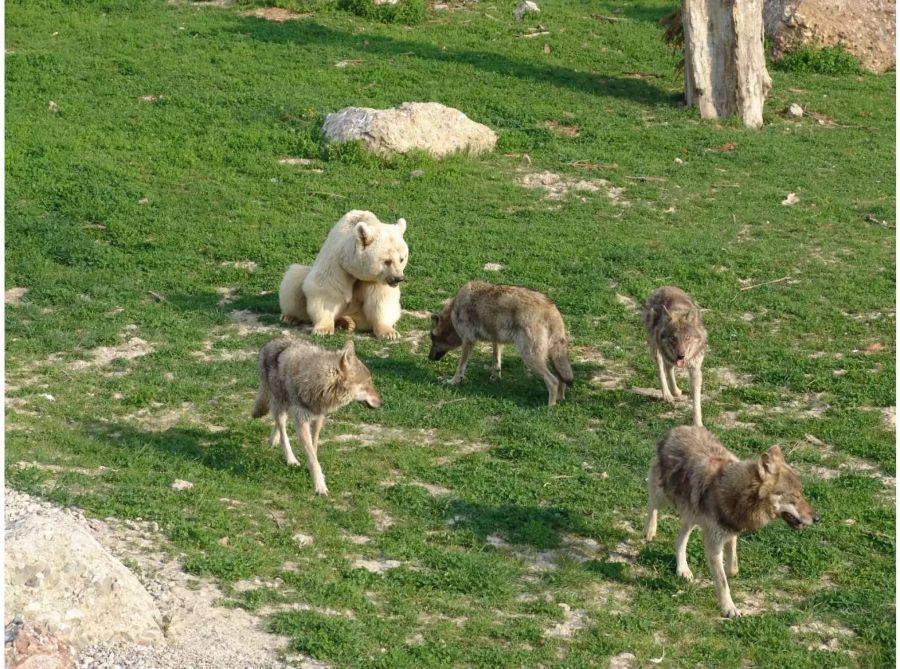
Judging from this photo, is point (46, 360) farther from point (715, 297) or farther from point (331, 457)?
point (715, 297)

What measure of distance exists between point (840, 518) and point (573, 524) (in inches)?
87.5

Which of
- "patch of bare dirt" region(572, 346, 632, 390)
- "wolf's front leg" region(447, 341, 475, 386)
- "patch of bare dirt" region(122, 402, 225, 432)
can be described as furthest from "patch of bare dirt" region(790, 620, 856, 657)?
"patch of bare dirt" region(122, 402, 225, 432)

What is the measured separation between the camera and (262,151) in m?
19.7

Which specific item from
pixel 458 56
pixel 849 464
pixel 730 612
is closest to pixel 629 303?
pixel 849 464

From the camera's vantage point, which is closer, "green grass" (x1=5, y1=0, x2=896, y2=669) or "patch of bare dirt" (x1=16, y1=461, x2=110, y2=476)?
"green grass" (x1=5, y1=0, x2=896, y2=669)

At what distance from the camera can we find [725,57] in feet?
73.1

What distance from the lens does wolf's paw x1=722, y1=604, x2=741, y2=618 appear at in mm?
8367

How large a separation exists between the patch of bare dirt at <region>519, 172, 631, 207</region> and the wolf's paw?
10934 millimetres

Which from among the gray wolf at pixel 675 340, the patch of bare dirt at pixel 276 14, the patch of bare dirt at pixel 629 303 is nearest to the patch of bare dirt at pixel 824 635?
the gray wolf at pixel 675 340

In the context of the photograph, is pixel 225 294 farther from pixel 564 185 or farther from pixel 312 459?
pixel 564 185

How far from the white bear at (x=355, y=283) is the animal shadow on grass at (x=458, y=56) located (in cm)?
1050

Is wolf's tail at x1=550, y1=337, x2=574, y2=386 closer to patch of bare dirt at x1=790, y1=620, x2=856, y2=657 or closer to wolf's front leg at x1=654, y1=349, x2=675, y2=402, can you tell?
wolf's front leg at x1=654, y1=349, x2=675, y2=402

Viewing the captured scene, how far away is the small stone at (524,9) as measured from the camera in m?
27.2

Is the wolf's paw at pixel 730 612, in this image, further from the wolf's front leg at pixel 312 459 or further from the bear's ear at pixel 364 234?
A: the bear's ear at pixel 364 234
